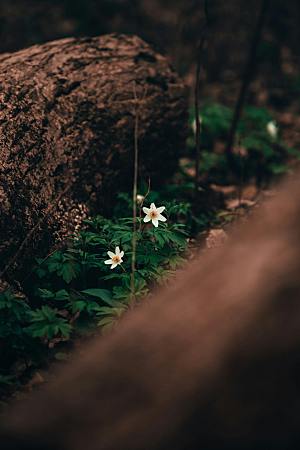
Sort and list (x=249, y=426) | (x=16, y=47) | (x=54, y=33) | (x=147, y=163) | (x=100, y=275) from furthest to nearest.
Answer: (x=54, y=33), (x=16, y=47), (x=147, y=163), (x=100, y=275), (x=249, y=426)

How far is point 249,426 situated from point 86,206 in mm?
1987

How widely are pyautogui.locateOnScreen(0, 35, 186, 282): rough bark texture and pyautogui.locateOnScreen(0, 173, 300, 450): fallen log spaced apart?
4.07ft

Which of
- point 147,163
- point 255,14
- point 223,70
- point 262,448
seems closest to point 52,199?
point 147,163

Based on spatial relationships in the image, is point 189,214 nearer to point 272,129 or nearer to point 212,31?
point 272,129

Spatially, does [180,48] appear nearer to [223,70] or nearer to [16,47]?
[223,70]

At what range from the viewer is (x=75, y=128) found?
289cm

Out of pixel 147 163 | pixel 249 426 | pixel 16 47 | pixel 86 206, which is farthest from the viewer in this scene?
pixel 16 47

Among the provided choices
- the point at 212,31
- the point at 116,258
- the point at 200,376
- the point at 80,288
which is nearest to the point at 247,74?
the point at 212,31

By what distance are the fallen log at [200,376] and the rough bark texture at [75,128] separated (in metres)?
1.24

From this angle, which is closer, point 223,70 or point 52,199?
point 52,199

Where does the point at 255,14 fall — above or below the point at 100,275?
above

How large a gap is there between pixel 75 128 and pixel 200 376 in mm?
2079

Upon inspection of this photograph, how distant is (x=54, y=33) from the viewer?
5031 mm

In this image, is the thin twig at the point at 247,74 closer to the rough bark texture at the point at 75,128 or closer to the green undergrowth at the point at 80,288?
the rough bark texture at the point at 75,128
